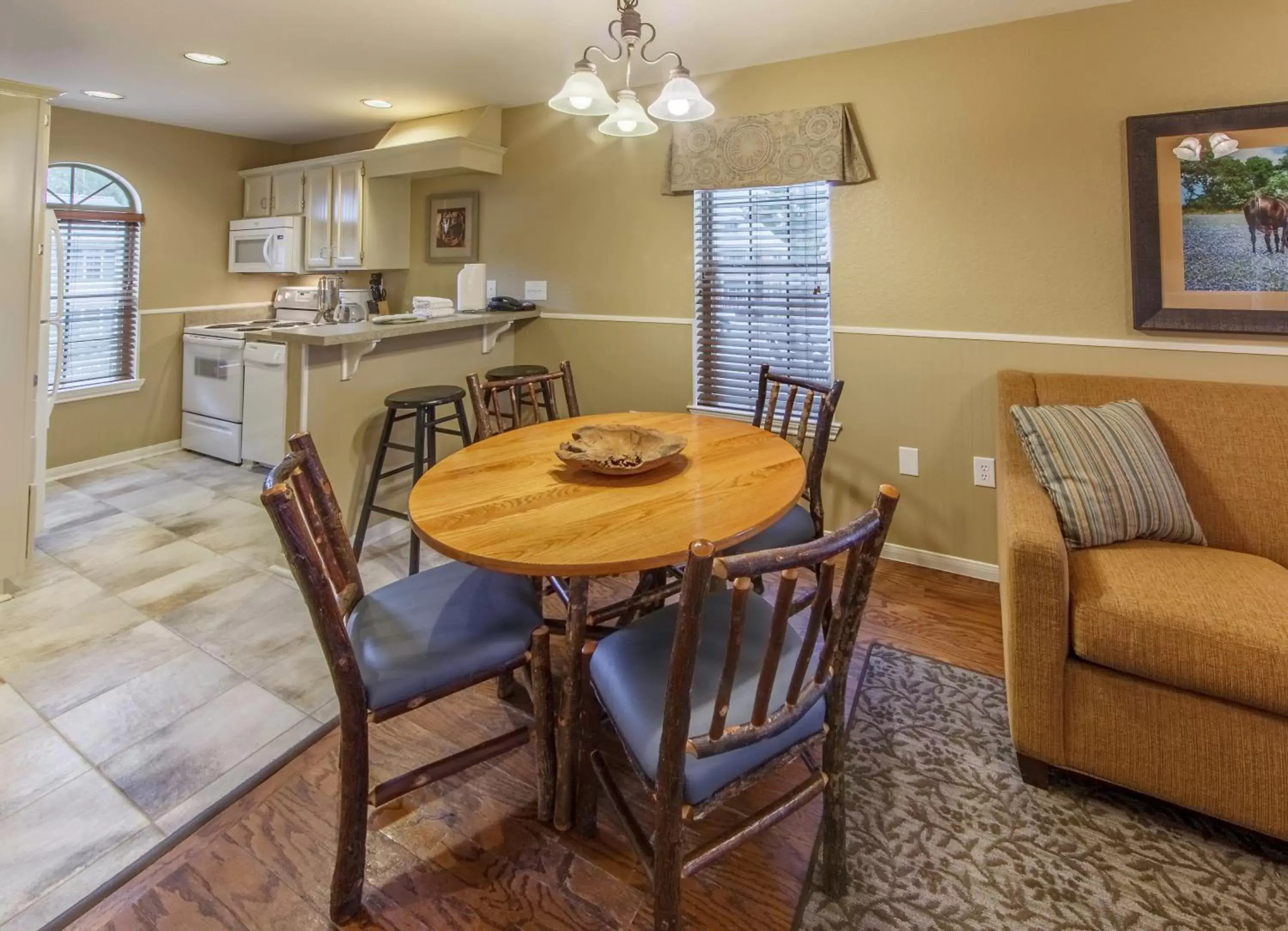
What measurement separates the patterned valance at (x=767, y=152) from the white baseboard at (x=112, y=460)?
4080 millimetres

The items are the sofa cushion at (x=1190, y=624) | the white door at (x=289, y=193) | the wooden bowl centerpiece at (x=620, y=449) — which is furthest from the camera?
the white door at (x=289, y=193)

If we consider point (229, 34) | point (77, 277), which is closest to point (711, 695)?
point (229, 34)

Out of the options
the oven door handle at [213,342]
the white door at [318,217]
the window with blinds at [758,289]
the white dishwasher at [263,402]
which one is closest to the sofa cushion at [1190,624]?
the window with blinds at [758,289]

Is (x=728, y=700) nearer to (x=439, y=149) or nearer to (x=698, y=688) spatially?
(x=698, y=688)

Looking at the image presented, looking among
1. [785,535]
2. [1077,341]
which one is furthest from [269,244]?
[1077,341]

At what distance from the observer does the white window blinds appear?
411 centimetres

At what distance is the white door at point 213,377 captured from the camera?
4.26m

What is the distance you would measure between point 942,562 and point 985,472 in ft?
1.48

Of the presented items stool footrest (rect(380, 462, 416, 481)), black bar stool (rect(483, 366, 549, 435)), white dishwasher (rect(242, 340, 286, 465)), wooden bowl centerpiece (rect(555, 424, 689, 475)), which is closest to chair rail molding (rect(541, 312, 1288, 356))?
black bar stool (rect(483, 366, 549, 435))

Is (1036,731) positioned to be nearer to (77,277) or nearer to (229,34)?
(229,34)

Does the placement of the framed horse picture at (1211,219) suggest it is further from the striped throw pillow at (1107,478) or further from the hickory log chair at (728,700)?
the hickory log chair at (728,700)

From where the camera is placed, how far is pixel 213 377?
14.4 ft

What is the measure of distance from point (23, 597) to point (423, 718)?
1.95 metres

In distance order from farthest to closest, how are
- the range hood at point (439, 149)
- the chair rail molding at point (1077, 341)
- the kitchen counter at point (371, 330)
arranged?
the range hood at point (439, 149)
the kitchen counter at point (371, 330)
the chair rail molding at point (1077, 341)
